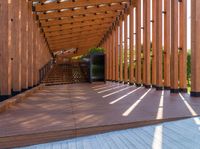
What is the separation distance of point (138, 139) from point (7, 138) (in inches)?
69.2

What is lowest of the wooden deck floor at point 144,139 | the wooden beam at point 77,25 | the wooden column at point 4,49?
the wooden deck floor at point 144,139

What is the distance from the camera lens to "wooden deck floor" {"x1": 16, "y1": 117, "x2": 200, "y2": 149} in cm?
353

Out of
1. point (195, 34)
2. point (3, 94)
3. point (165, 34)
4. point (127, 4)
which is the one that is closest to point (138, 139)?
point (3, 94)

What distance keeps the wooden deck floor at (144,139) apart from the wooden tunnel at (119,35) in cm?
457

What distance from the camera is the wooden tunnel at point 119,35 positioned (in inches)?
350

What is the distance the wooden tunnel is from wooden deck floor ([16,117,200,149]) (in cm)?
457

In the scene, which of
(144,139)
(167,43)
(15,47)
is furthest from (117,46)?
(144,139)

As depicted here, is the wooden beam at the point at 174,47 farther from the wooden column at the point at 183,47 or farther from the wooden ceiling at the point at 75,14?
the wooden ceiling at the point at 75,14

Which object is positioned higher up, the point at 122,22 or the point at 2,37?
the point at 122,22

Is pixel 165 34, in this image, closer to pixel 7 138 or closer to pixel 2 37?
pixel 2 37

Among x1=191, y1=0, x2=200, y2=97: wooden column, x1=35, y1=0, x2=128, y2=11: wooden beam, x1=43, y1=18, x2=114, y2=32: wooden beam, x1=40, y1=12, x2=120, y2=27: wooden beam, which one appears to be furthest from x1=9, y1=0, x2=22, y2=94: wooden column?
x1=43, y1=18, x2=114, y2=32: wooden beam

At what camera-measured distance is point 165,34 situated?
12523mm

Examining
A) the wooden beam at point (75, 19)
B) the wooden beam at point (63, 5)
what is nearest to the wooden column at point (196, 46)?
the wooden beam at point (63, 5)

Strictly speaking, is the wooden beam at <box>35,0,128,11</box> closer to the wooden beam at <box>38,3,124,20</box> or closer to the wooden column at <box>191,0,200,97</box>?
the wooden beam at <box>38,3,124,20</box>
